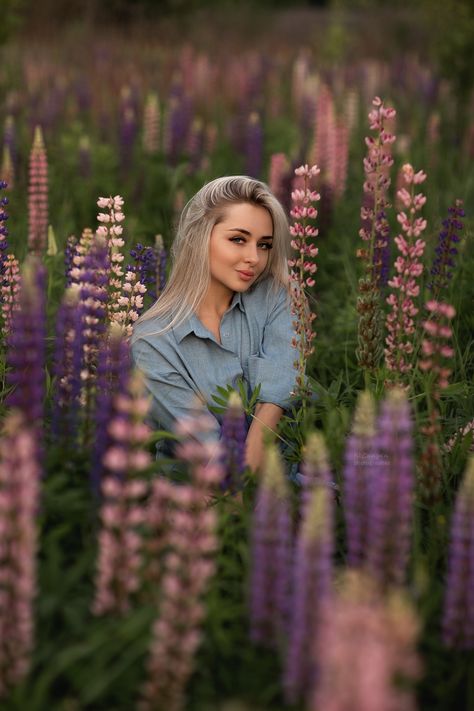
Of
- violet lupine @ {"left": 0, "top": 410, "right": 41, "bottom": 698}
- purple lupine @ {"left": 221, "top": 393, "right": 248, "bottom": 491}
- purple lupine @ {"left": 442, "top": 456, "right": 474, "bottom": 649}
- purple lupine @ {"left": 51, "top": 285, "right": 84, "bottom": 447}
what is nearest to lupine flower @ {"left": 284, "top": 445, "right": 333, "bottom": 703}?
purple lupine @ {"left": 442, "top": 456, "right": 474, "bottom": 649}

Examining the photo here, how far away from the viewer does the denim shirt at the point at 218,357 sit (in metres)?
3.61

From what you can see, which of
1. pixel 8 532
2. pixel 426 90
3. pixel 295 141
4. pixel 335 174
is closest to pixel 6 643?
pixel 8 532

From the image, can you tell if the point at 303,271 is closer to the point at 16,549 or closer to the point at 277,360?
the point at 277,360

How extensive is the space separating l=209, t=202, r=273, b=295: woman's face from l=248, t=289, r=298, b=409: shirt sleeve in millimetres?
194

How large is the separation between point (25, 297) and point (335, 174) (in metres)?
5.01

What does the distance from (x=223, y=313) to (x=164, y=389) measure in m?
0.52

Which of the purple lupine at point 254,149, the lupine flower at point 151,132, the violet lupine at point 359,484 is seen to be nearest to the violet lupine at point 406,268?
the violet lupine at point 359,484

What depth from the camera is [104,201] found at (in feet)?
11.3

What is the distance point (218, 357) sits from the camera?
381 centimetres

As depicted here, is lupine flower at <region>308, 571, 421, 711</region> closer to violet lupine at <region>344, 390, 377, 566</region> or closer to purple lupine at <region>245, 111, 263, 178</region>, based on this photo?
violet lupine at <region>344, 390, 377, 566</region>

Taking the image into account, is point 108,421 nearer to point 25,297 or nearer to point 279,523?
point 25,297

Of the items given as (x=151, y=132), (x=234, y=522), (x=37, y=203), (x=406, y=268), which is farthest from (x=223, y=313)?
(x=151, y=132)

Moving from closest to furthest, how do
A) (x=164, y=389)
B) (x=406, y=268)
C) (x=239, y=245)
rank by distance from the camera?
(x=406, y=268) < (x=164, y=389) < (x=239, y=245)

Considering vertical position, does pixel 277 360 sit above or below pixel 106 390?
A: above
